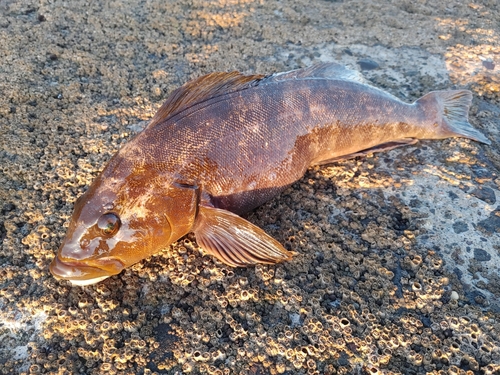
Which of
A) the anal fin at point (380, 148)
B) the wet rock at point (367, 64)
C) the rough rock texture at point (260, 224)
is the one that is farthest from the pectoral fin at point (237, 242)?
the wet rock at point (367, 64)

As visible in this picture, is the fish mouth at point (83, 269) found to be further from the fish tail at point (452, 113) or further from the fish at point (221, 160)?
the fish tail at point (452, 113)

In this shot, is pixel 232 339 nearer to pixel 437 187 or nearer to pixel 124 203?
pixel 124 203

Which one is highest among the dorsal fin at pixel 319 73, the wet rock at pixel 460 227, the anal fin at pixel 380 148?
the dorsal fin at pixel 319 73

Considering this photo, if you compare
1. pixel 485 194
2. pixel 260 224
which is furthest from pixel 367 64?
pixel 260 224

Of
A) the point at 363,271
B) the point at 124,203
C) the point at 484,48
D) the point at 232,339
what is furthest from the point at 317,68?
the point at 484,48

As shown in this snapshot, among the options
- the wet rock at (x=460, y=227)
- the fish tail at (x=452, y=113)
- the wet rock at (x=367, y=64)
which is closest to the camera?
the wet rock at (x=460, y=227)

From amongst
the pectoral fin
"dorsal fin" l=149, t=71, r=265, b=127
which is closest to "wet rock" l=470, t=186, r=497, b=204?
the pectoral fin

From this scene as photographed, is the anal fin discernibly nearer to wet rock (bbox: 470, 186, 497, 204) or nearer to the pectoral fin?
wet rock (bbox: 470, 186, 497, 204)
